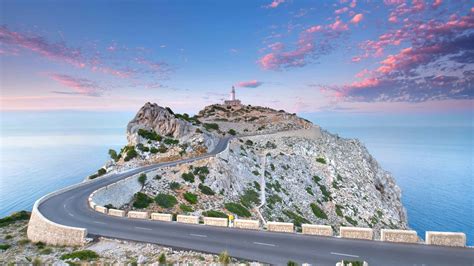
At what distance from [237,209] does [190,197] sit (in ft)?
18.6

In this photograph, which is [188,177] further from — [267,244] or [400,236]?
[400,236]

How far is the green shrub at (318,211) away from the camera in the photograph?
138 ft

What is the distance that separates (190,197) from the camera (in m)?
30.5

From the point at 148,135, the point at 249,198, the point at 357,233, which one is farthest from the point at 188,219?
the point at 148,135

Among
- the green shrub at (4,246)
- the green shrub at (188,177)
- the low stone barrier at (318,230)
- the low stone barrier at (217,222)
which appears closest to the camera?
the low stone barrier at (318,230)

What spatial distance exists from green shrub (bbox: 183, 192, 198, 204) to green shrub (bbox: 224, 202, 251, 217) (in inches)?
145

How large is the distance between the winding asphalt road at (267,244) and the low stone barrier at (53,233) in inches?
32.1

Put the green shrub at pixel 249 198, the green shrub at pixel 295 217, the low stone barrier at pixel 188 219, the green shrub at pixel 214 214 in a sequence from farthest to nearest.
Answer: the green shrub at pixel 295 217 < the green shrub at pixel 249 198 < the green shrub at pixel 214 214 < the low stone barrier at pixel 188 219

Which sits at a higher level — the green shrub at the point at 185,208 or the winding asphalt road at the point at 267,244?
the winding asphalt road at the point at 267,244

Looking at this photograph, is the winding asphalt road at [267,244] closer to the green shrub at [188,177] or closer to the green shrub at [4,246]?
the green shrub at [4,246]

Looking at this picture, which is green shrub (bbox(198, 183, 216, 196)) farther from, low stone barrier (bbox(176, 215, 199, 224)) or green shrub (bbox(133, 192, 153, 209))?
low stone barrier (bbox(176, 215, 199, 224))

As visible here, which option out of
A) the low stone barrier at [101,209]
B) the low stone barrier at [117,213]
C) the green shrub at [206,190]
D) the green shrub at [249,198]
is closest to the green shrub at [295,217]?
the green shrub at [249,198]

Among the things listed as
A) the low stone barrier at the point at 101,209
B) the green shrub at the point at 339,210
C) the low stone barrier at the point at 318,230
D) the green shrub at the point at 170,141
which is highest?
the green shrub at the point at 170,141

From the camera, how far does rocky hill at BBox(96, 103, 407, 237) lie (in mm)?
31656
